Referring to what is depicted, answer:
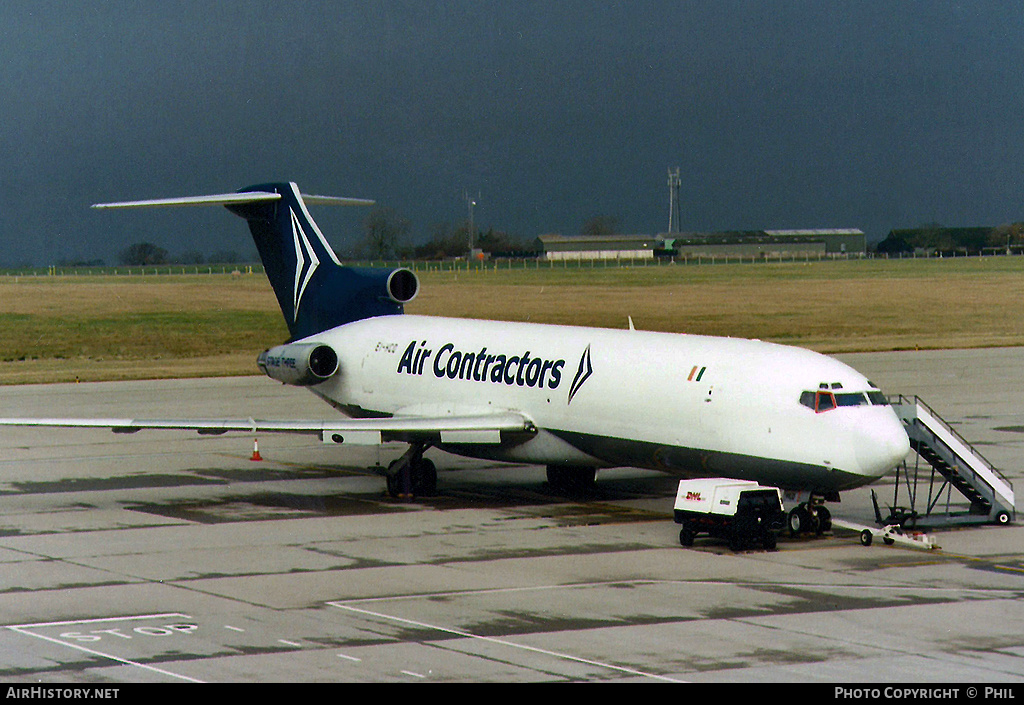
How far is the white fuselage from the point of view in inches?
998

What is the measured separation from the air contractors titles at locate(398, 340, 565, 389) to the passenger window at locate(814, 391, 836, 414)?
614 cm

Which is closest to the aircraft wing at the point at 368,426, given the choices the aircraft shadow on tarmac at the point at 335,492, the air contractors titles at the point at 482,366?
the air contractors titles at the point at 482,366

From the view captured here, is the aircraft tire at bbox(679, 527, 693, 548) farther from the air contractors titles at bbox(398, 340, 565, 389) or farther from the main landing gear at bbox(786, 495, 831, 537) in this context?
the air contractors titles at bbox(398, 340, 565, 389)

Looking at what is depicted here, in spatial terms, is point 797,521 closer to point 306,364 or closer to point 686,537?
point 686,537

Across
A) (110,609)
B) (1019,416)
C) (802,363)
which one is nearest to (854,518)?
(802,363)

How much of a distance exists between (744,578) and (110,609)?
9.66 meters

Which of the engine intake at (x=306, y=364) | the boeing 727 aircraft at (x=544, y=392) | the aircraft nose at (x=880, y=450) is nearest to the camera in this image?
the aircraft nose at (x=880, y=450)

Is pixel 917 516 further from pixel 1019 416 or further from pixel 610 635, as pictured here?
pixel 1019 416

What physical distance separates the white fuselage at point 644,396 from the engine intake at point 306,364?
1.47 ft

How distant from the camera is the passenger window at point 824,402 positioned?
83.3ft

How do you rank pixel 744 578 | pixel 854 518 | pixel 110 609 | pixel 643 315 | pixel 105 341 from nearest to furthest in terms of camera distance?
pixel 110 609
pixel 744 578
pixel 854 518
pixel 105 341
pixel 643 315

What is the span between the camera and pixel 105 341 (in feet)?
260

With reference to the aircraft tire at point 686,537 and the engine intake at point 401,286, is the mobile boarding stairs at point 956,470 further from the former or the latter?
the engine intake at point 401,286

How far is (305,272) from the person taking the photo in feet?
125
